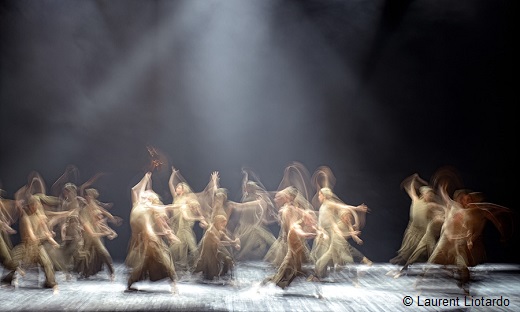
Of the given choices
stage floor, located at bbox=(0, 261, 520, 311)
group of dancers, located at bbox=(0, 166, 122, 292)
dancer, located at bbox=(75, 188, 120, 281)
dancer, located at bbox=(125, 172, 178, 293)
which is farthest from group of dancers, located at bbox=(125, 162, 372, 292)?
group of dancers, located at bbox=(0, 166, 122, 292)

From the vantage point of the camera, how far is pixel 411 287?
7883 millimetres

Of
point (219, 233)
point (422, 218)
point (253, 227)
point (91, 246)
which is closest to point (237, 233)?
→ point (253, 227)

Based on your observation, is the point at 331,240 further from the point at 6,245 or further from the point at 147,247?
the point at 6,245

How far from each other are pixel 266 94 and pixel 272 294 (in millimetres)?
6093

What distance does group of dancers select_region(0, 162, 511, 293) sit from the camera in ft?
23.8

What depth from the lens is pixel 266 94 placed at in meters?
12.5

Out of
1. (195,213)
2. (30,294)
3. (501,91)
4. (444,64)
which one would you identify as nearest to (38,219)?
(30,294)

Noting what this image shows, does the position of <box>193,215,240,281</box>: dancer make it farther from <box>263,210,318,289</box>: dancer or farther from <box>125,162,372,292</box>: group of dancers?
<box>263,210,318,289</box>: dancer

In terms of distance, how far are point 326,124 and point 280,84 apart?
1344mm

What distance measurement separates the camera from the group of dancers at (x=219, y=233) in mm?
7262

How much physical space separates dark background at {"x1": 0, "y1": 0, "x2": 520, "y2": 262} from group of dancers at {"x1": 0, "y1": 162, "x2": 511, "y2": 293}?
1913 mm

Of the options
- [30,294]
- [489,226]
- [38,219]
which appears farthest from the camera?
[489,226]

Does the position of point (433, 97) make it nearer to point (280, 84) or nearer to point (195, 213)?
point (280, 84)

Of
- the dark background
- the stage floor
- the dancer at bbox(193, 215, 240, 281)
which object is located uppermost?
the dark background
